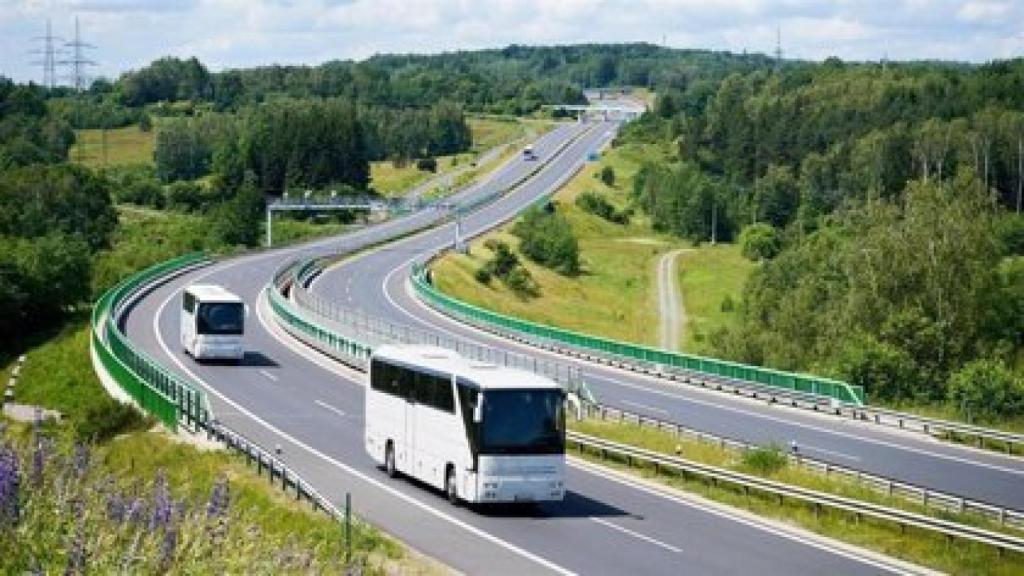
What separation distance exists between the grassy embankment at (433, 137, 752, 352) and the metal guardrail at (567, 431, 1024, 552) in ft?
207

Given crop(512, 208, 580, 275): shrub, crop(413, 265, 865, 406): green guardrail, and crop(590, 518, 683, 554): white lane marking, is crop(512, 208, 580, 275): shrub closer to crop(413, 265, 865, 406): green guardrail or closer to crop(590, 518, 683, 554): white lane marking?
crop(413, 265, 865, 406): green guardrail

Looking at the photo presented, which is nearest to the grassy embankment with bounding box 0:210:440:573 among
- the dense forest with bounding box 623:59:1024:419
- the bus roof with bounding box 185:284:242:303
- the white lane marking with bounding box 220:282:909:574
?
the white lane marking with bounding box 220:282:909:574

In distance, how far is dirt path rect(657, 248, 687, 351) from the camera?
107 m

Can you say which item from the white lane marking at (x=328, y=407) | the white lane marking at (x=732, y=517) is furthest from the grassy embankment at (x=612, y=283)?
the white lane marking at (x=732, y=517)

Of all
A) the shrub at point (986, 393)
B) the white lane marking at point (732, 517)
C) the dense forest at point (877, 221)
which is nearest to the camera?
the white lane marking at point (732, 517)

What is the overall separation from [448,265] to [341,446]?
69534 mm

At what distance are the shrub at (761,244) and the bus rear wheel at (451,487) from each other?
10933 cm

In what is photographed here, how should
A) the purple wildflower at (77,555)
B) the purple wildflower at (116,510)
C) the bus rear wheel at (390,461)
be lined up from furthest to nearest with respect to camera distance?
the bus rear wheel at (390,461), the purple wildflower at (116,510), the purple wildflower at (77,555)

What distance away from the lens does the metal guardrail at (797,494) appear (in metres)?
27.1

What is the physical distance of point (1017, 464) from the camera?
4019cm

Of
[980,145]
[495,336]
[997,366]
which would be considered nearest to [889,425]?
[997,366]

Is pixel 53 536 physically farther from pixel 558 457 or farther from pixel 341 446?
pixel 341 446

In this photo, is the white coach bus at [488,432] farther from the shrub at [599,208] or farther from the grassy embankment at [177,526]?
the shrub at [599,208]

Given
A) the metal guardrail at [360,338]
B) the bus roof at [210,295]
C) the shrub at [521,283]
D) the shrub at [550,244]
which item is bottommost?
the shrub at [521,283]
